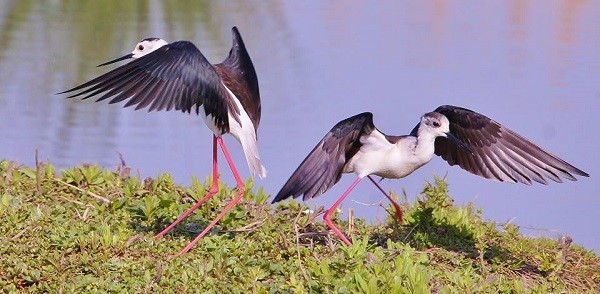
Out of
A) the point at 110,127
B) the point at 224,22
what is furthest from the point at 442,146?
the point at 224,22

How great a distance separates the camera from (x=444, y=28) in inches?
539

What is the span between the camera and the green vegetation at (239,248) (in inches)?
208

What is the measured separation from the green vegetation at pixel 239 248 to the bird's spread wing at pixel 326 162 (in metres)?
0.23

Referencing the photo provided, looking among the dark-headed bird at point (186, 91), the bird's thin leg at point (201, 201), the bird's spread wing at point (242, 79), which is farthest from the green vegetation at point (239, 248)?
the bird's spread wing at point (242, 79)

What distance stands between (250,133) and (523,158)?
1.46m

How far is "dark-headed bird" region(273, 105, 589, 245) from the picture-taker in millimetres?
6234

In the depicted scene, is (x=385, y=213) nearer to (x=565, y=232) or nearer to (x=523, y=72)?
(x=565, y=232)

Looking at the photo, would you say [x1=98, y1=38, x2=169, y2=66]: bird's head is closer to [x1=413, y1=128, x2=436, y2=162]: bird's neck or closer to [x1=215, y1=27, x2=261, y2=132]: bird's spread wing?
[x1=215, y1=27, x2=261, y2=132]: bird's spread wing

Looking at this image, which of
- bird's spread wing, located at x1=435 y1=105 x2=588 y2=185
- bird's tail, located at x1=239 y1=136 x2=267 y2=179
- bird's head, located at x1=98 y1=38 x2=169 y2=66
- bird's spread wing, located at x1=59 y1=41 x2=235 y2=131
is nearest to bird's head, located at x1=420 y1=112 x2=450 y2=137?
bird's spread wing, located at x1=435 y1=105 x2=588 y2=185

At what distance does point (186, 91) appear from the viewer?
6020mm

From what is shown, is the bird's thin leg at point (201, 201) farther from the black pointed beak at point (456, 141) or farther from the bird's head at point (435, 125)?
the black pointed beak at point (456, 141)

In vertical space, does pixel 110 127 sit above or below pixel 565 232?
above

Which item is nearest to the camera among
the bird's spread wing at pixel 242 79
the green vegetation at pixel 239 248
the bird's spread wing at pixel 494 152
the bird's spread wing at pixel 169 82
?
the green vegetation at pixel 239 248

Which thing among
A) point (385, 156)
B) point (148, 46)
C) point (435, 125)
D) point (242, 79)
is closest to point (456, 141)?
point (435, 125)
